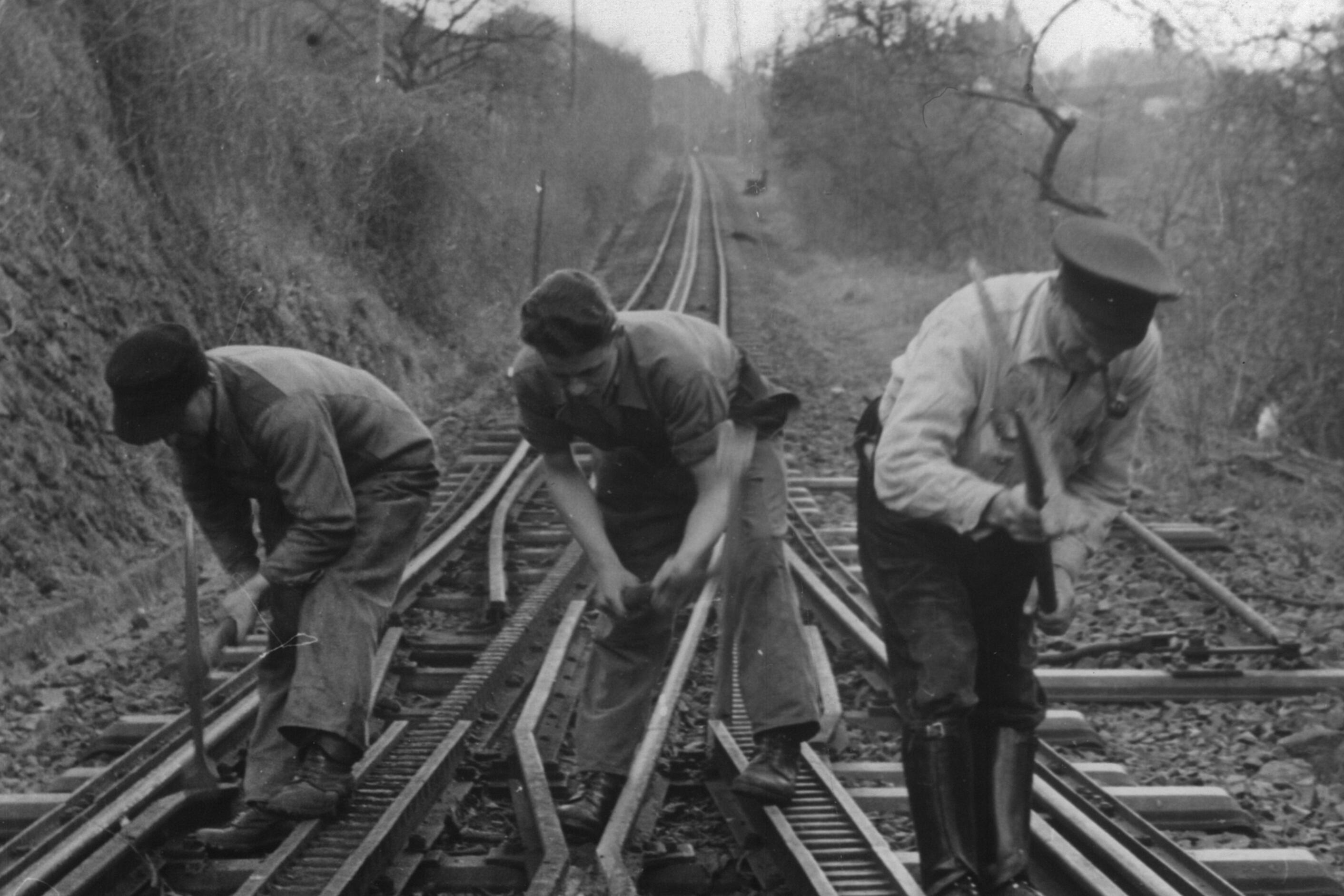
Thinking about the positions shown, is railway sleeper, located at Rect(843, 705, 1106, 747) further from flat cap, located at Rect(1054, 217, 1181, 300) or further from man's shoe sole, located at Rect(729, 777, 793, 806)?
flat cap, located at Rect(1054, 217, 1181, 300)

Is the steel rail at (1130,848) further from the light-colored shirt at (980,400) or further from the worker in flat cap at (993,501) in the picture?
the light-colored shirt at (980,400)

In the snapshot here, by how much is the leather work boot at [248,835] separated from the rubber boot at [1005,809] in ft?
6.58

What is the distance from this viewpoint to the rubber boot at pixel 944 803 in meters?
3.50

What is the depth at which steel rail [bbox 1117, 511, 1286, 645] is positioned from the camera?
22.9ft

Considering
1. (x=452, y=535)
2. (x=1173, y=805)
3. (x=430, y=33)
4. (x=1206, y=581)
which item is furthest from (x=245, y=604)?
(x=430, y=33)

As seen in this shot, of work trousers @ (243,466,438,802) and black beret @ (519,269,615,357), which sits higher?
black beret @ (519,269,615,357)

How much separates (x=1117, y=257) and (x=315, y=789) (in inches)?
106

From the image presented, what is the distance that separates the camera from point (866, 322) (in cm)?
2256

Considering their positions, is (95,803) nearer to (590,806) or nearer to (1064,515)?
(590,806)

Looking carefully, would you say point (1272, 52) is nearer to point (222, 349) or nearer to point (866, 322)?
point (866, 322)

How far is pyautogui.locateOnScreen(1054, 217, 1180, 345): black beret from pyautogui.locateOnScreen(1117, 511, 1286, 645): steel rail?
10.6ft

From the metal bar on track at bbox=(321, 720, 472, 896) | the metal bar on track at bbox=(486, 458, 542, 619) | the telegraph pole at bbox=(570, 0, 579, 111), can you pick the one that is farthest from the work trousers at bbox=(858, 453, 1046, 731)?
the telegraph pole at bbox=(570, 0, 579, 111)

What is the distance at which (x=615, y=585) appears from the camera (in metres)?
4.37

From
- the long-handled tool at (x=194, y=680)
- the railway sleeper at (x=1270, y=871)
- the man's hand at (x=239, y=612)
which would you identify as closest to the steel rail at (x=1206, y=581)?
the railway sleeper at (x=1270, y=871)
